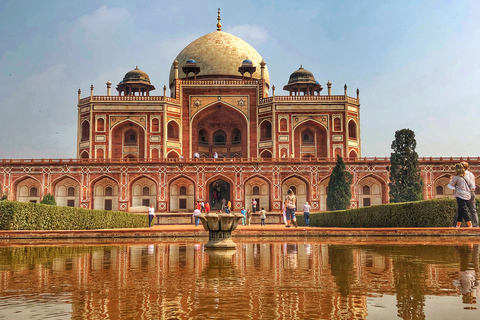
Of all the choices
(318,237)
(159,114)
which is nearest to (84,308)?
(318,237)

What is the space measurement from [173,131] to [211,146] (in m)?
3.90

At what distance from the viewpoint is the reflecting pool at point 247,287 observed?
3461 millimetres

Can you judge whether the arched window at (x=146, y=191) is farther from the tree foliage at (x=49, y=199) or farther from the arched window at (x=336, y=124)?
the arched window at (x=336, y=124)

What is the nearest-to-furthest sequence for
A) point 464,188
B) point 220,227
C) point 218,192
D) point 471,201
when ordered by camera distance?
point 220,227, point 464,188, point 471,201, point 218,192

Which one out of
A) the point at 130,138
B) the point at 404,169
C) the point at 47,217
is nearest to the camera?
the point at 47,217

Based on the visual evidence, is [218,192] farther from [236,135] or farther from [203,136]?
[203,136]

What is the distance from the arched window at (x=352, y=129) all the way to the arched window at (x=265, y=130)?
5996mm

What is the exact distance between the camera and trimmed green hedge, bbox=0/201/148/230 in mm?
13164

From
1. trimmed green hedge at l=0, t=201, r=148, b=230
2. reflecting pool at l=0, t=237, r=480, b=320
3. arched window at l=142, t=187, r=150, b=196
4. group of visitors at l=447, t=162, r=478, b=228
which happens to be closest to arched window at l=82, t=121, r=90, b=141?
arched window at l=142, t=187, r=150, b=196

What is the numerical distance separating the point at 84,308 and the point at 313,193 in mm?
28367

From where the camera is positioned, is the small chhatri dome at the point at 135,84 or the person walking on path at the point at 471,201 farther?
the small chhatri dome at the point at 135,84

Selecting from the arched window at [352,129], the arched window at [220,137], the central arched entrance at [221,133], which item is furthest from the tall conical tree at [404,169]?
the arched window at [220,137]

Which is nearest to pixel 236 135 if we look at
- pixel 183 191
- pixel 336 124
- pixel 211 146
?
pixel 211 146

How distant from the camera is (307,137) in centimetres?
3828
